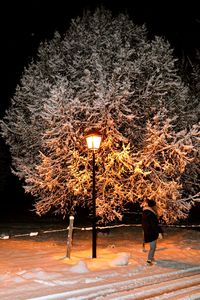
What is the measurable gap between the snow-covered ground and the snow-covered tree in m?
2.01

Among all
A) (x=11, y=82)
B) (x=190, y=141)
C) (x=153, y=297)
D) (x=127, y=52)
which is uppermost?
(x=11, y=82)

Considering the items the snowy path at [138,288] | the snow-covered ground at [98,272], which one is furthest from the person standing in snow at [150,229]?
the snowy path at [138,288]

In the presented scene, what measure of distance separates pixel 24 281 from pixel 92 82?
8.18 meters

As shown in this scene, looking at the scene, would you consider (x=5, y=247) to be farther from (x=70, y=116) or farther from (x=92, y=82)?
(x=92, y=82)

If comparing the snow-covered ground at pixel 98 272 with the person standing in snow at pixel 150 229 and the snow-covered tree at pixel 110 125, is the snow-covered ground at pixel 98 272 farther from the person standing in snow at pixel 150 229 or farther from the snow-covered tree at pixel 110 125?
the snow-covered tree at pixel 110 125

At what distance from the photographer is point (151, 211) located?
11.0m

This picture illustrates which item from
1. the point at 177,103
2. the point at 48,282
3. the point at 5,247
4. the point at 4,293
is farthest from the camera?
the point at 177,103

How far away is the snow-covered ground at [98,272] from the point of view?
8.06 m

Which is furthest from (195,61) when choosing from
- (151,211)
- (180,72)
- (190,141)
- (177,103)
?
(151,211)

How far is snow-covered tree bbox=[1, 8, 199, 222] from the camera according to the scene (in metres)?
14.5

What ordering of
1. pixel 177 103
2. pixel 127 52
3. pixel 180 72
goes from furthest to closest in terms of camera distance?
pixel 180 72 → pixel 177 103 → pixel 127 52

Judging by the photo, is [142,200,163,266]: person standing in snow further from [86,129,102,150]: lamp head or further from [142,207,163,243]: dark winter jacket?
[86,129,102,150]: lamp head

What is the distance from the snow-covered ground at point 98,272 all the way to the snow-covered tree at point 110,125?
2006 millimetres

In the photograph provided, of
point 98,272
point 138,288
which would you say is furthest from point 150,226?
point 138,288
